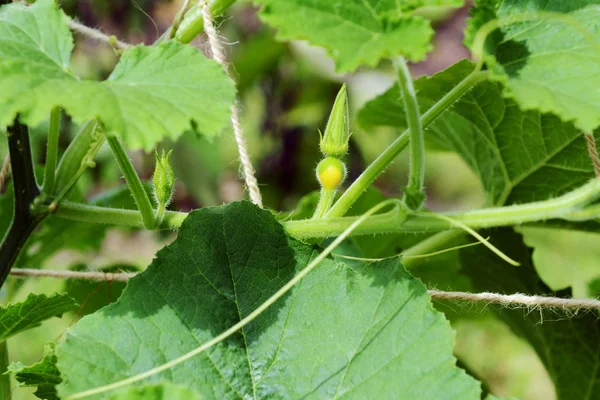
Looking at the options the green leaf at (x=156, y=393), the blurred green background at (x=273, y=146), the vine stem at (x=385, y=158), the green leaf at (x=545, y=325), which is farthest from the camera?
the blurred green background at (x=273, y=146)

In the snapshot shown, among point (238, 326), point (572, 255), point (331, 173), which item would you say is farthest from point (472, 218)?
point (572, 255)

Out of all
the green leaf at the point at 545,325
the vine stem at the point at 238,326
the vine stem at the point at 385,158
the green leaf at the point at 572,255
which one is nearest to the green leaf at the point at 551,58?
the vine stem at the point at 385,158

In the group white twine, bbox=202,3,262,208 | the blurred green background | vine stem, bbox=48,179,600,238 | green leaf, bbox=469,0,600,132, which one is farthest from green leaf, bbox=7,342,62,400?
the blurred green background

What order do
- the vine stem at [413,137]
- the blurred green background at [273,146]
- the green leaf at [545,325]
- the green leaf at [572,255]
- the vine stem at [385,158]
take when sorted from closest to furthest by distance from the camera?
the vine stem at [413,137]
the vine stem at [385,158]
the green leaf at [545,325]
the green leaf at [572,255]
the blurred green background at [273,146]

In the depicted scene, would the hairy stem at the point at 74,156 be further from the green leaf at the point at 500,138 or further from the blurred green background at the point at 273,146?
the blurred green background at the point at 273,146

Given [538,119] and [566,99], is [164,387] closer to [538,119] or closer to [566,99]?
[566,99]

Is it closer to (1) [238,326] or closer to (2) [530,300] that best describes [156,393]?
(1) [238,326]

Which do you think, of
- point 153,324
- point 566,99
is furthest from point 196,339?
point 566,99
